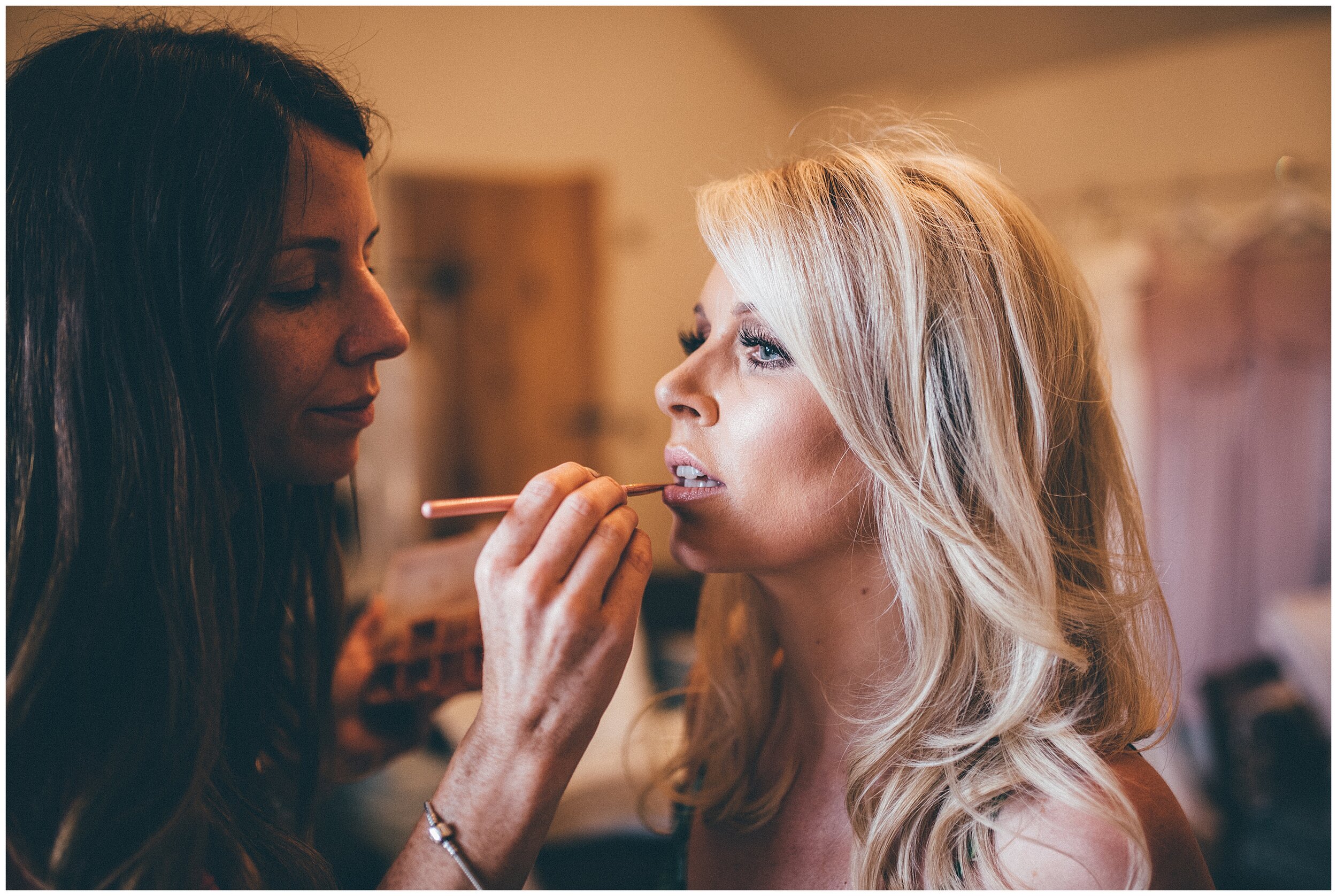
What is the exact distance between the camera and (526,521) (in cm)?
77

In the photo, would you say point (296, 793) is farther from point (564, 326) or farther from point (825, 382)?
point (564, 326)

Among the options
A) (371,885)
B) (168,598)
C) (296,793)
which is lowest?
(371,885)

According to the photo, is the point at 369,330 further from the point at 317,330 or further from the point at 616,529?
the point at 616,529

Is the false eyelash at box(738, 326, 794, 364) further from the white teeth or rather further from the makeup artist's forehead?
the makeup artist's forehead

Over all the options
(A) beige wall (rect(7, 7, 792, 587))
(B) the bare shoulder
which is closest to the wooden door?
(A) beige wall (rect(7, 7, 792, 587))

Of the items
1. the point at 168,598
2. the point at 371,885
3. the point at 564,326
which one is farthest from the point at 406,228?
the point at 168,598

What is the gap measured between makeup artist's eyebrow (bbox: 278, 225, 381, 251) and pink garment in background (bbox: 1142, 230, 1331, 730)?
3.31 meters

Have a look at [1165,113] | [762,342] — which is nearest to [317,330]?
[762,342]

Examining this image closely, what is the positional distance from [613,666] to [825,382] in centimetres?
40

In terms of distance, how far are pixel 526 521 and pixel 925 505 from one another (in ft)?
1.51

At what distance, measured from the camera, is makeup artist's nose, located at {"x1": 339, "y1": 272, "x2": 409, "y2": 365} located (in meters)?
0.90

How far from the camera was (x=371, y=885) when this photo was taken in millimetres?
1664

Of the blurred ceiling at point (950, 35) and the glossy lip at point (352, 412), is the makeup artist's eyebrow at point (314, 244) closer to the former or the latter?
the glossy lip at point (352, 412)

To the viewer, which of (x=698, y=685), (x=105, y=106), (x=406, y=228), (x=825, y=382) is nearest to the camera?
(x=105, y=106)
